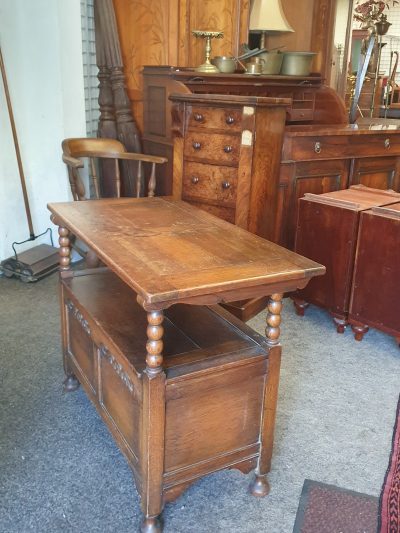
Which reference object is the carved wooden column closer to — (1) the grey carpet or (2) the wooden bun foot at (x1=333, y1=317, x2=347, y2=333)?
(1) the grey carpet

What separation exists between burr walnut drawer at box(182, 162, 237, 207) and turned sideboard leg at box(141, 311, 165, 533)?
1.47 m

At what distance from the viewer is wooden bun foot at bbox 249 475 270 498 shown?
1.64 m

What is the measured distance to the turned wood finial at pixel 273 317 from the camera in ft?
4.82

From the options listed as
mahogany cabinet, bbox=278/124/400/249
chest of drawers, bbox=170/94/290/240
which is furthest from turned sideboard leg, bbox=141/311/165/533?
mahogany cabinet, bbox=278/124/400/249

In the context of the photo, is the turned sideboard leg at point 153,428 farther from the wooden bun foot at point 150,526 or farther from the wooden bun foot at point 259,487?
the wooden bun foot at point 259,487

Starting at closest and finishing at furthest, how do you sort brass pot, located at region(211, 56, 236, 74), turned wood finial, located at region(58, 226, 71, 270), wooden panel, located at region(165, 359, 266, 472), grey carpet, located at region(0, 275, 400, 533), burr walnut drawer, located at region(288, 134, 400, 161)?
wooden panel, located at region(165, 359, 266, 472) < grey carpet, located at region(0, 275, 400, 533) < turned wood finial, located at region(58, 226, 71, 270) < burr walnut drawer, located at region(288, 134, 400, 161) < brass pot, located at region(211, 56, 236, 74)

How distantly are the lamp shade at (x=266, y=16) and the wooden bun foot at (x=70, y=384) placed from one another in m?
2.58

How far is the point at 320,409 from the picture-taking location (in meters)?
2.08

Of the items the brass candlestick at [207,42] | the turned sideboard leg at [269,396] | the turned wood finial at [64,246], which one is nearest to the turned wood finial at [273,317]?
the turned sideboard leg at [269,396]

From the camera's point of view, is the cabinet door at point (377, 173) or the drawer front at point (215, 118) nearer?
the drawer front at point (215, 118)

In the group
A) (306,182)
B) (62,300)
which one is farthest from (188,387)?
(306,182)

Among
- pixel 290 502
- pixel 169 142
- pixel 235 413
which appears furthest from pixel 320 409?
pixel 169 142

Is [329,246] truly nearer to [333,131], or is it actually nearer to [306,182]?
[306,182]

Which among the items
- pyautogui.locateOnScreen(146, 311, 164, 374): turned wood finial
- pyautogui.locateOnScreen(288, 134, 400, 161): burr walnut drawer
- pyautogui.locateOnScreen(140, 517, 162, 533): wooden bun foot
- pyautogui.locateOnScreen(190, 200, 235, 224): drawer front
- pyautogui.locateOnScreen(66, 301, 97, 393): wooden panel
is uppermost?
pyautogui.locateOnScreen(288, 134, 400, 161): burr walnut drawer
